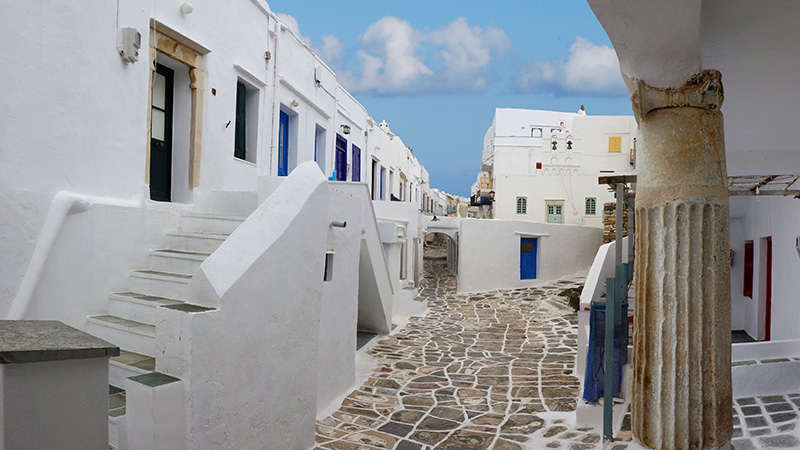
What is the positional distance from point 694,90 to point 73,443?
131 inches

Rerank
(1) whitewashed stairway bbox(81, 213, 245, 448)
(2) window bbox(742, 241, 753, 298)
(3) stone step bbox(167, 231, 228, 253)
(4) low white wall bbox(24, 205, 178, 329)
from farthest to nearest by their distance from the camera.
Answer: (2) window bbox(742, 241, 753, 298) < (3) stone step bbox(167, 231, 228, 253) < (4) low white wall bbox(24, 205, 178, 329) < (1) whitewashed stairway bbox(81, 213, 245, 448)

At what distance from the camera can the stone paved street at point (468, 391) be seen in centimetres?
535

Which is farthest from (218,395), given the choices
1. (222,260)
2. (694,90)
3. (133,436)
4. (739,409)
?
(739,409)

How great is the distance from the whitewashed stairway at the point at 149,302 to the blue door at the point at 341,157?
803cm

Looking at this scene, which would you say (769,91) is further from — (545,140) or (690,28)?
(545,140)

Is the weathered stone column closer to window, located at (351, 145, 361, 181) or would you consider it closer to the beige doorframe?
the beige doorframe

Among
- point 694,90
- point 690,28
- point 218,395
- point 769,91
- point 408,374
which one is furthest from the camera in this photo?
point 408,374

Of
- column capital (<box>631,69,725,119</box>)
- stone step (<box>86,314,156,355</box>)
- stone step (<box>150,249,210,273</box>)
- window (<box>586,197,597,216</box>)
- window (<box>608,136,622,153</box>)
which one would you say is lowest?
stone step (<box>86,314,156,355</box>)

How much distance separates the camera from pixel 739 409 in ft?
17.6

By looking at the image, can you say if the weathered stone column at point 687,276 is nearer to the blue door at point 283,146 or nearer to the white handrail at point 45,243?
the white handrail at point 45,243

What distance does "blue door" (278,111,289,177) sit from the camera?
10.3 m

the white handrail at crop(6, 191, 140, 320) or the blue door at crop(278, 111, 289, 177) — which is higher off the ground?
the blue door at crop(278, 111, 289, 177)

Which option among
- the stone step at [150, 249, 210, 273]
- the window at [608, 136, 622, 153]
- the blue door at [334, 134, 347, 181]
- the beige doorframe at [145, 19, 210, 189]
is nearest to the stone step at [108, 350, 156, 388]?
the stone step at [150, 249, 210, 273]

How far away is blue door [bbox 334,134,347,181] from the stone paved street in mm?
5097
